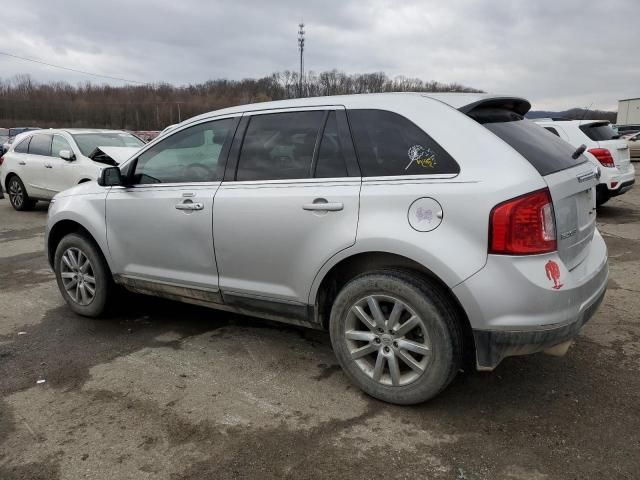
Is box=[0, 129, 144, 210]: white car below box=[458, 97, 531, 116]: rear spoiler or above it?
below

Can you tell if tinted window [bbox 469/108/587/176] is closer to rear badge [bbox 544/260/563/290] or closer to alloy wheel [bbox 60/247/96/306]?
rear badge [bbox 544/260/563/290]

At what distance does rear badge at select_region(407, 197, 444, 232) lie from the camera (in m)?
Answer: 2.73

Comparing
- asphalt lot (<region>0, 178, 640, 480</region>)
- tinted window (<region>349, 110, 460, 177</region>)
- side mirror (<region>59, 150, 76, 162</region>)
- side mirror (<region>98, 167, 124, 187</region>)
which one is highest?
tinted window (<region>349, 110, 460, 177</region>)

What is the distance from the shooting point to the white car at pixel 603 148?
344 inches

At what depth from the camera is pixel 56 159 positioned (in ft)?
33.8

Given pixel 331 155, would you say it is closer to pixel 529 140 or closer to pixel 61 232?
pixel 529 140

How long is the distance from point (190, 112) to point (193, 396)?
199 feet

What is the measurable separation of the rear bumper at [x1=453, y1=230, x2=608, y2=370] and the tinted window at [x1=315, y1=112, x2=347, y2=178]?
99cm

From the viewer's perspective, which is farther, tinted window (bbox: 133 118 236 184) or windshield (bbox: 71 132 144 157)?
windshield (bbox: 71 132 144 157)

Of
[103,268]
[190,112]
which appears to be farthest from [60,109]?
[103,268]

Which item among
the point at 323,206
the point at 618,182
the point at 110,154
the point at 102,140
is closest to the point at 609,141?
the point at 618,182

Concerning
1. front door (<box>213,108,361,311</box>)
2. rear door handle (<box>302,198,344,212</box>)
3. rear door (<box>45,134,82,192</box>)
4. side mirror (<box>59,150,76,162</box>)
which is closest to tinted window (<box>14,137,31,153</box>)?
rear door (<box>45,134,82,192</box>)

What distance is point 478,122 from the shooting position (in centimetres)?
288

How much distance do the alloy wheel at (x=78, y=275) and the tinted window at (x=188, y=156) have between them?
94cm
